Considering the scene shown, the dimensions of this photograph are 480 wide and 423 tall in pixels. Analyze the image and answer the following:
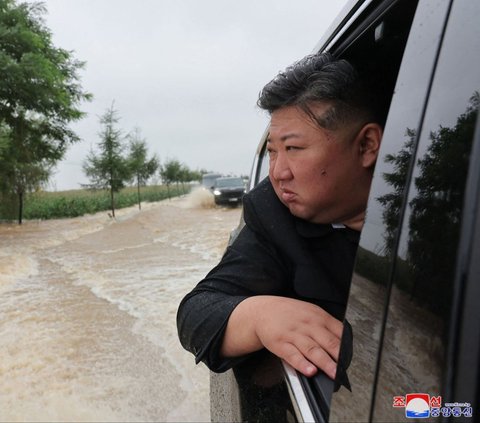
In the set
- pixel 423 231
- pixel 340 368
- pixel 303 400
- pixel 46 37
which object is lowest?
pixel 303 400

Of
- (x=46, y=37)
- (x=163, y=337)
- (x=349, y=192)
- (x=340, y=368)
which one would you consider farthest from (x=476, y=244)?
(x=46, y=37)

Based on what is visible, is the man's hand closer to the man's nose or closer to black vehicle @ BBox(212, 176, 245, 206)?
the man's nose

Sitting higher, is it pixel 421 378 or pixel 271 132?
pixel 271 132

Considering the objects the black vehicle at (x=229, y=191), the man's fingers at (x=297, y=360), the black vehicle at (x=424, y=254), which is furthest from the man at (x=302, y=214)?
the black vehicle at (x=229, y=191)

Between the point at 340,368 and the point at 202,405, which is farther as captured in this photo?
the point at 202,405

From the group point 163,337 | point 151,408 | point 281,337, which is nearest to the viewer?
point 281,337

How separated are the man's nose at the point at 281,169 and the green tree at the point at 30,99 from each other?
1275 cm

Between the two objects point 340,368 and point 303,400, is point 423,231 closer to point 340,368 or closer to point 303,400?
point 340,368

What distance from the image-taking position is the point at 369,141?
116 centimetres

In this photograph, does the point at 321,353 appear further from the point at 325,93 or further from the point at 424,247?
the point at 325,93

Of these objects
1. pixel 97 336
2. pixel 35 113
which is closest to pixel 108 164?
pixel 35 113

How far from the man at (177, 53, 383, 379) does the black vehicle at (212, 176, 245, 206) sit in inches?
863

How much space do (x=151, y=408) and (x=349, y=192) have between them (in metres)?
3.29

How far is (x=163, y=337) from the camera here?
17.8 feet
